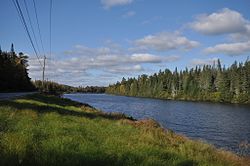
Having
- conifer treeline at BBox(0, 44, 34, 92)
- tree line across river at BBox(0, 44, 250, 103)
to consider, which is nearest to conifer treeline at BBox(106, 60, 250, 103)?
tree line across river at BBox(0, 44, 250, 103)

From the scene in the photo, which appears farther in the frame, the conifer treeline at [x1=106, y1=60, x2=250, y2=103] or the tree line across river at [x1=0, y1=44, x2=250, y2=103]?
the conifer treeline at [x1=106, y1=60, x2=250, y2=103]

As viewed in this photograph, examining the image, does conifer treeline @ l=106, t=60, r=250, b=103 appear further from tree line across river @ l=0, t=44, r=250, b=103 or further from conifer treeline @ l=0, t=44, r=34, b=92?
conifer treeline @ l=0, t=44, r=34, b=92

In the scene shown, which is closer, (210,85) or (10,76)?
(10,76)

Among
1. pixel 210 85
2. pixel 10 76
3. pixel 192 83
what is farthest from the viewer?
pixel 192 83

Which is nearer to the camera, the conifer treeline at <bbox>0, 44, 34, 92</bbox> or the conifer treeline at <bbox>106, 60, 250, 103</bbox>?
the conifer treeline at <bbox>0, 44, 34, 92</bbox>

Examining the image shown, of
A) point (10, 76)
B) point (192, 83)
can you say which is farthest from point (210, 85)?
point (10, 76)

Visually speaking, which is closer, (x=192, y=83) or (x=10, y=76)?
(x=10, y=76)

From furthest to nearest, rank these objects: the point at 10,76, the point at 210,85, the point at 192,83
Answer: the point at 192,83 → the point at 210,85 → the point at 10,76

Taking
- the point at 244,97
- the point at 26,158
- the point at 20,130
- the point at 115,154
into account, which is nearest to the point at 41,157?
the point at 26,158

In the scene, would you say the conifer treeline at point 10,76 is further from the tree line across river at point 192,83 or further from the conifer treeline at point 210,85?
the conifer treeline at point 210,85

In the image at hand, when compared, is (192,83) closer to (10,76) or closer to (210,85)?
(210,85)

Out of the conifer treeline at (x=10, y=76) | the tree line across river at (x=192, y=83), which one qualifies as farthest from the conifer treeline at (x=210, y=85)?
the conifer treeline at (x=10, y=76)

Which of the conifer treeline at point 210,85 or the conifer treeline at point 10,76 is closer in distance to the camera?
the conifer treeline at point 10,76

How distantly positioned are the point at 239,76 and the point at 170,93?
186 feet
